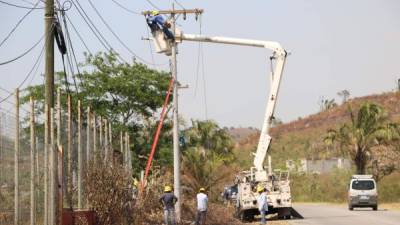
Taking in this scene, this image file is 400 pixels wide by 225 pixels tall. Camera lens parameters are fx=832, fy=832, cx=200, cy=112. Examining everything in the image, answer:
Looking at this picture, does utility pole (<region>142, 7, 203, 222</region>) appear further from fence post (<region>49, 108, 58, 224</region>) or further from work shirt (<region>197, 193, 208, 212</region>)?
fence post (<region>49, 108, 58, 224</region>)

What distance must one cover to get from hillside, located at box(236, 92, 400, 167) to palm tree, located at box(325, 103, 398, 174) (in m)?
23.3

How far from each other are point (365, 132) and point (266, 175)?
89.1 ft

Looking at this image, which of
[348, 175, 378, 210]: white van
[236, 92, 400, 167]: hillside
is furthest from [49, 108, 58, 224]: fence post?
[236, 92, 400, 167]: hillside

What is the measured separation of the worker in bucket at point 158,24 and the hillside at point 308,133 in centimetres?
5386

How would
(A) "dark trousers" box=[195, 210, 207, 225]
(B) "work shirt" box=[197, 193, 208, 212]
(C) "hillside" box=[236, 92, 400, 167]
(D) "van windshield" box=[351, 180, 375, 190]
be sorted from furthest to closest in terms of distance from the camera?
(C) "hillside" box=[236, 92, 400, 167] → (D) "van windshield" box=[351, 180, 375, 190] → (A) "dark trousers" box=[195, 210, 207, 225] → (B) "work shirt" box=[197, 193, 208, 212]

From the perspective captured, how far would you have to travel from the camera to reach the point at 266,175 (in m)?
36.2

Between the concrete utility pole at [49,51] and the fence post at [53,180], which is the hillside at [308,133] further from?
the fence post at [53,180]

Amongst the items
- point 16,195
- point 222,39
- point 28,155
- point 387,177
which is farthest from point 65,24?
point 387,177

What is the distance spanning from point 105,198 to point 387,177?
50.4 m

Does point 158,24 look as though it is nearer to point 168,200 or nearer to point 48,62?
point 168,200

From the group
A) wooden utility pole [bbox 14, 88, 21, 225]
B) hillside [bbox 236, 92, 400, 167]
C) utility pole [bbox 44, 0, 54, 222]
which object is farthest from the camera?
hillside [bbox 236, 92, 400, 167]

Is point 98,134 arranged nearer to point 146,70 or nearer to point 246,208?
point 246,208

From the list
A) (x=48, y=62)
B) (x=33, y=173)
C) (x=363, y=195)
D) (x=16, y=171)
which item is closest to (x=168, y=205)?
(x=48, y=62)

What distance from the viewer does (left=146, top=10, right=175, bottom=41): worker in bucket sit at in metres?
33.0
